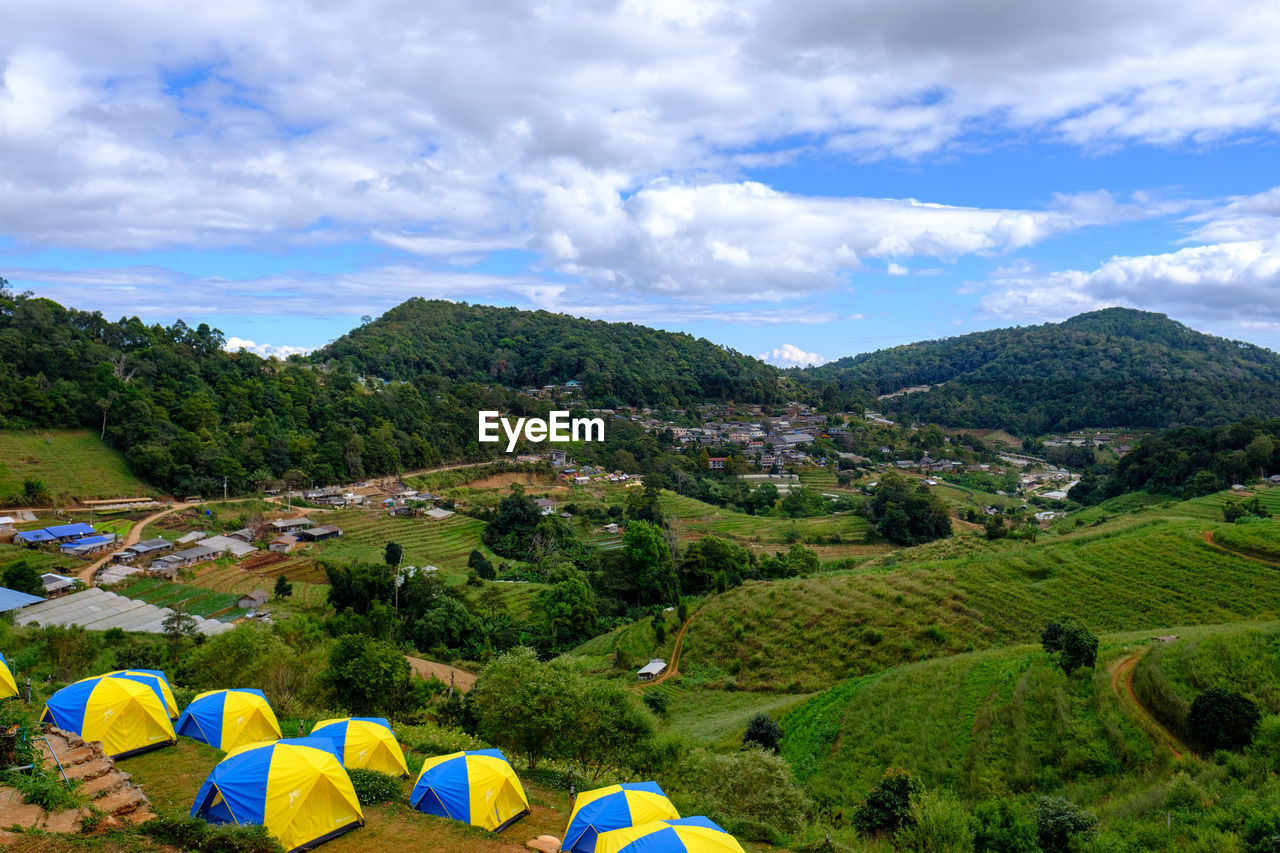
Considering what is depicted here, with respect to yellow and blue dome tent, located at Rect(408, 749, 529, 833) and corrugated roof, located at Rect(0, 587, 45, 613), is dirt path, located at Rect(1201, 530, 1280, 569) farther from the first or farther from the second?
corrugated roof, located at Rect(0, 587, 45, 613)

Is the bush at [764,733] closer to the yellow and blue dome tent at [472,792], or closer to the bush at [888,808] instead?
the bush at [888,808]

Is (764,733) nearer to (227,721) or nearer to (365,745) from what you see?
(365,745)

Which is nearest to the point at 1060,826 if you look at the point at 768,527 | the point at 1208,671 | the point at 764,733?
the point at 1208,671

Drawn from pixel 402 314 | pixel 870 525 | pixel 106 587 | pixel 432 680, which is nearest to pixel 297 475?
pixel 106 587

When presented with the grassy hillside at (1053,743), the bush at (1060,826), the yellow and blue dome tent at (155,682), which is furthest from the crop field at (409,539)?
the bush at (1060,826)

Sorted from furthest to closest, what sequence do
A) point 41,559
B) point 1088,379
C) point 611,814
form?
point 1088,379 → point 41,559 → point 611,814

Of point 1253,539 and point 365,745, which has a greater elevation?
point 1253,539
